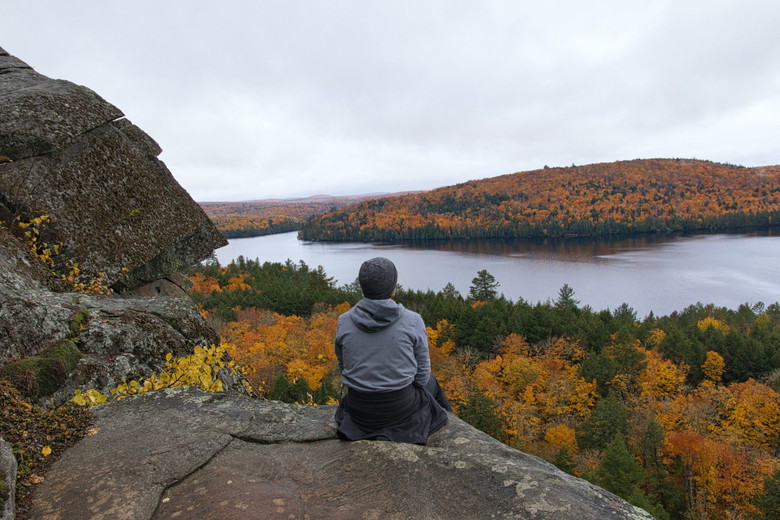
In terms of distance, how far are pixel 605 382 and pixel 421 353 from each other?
39.1m

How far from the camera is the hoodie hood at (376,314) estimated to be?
11.0 feet

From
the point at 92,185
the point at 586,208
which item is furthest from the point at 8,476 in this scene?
the point at 586,208

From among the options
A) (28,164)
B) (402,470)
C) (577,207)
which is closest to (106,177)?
(28,164)

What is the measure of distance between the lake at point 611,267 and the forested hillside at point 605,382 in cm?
771

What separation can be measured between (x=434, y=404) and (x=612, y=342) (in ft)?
135

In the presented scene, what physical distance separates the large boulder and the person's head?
109 centimetres

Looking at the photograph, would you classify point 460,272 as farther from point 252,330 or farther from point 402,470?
point 402,470

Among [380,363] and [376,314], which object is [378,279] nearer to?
[376,314]

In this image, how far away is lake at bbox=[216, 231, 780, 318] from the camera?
6050cm

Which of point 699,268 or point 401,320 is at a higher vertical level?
point 401,320

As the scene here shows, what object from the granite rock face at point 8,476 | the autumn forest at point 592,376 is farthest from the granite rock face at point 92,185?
the granite rock face at point 8,476

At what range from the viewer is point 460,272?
272 feet

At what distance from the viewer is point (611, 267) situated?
79562mm

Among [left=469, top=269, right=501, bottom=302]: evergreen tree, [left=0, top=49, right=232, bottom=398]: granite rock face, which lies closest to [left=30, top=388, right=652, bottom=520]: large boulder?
A: [left=0, top=49, right=232, bottom=398]: granite rock face
